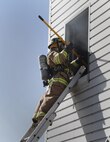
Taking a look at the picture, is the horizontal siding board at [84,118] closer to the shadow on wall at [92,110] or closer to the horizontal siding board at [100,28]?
the shadow on wall at [92,110]

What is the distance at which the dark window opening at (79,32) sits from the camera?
299 inches

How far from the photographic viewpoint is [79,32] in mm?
8047

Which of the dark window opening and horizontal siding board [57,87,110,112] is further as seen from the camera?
the dark window opening

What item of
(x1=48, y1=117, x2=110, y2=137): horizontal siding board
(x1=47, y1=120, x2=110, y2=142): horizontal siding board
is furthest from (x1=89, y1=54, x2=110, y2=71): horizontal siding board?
(x1=47, y1=120, x2=110, y2=142): horizontal siding board

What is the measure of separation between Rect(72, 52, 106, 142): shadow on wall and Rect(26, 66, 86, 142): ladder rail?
259mm

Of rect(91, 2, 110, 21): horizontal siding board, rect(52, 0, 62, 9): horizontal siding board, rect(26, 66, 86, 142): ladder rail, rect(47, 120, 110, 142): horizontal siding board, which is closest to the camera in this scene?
rect(26, 66, 86, 142): ladder rail

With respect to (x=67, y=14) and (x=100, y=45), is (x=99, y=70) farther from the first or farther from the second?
(x=67, y=14)

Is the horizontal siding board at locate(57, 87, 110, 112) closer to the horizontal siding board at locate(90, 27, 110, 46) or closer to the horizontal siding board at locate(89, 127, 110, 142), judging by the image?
the horizontal siding board at locate(89, 127, 110, 142)

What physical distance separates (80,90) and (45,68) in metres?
0.79

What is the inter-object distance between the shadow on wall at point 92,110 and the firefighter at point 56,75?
1.40 ft

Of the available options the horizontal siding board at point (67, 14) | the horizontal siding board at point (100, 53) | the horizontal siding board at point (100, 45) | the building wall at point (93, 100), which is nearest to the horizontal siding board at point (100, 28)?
the building wall at point (93, 100)

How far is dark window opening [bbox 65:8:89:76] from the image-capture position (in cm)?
759

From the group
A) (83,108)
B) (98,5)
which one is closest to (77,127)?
(83,108)

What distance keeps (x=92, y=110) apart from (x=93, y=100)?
0.57 ft
